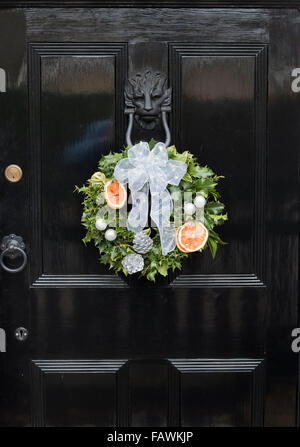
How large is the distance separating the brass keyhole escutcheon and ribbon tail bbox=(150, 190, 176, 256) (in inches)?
21.5

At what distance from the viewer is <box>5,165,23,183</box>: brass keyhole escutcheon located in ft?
6.20

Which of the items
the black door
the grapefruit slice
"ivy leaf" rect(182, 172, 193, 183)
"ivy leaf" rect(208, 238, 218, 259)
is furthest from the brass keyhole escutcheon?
"ivy leaf" rect(208, 238, 218, 259)

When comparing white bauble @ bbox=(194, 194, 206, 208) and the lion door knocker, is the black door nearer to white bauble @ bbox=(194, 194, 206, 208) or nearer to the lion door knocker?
the lion door knocker

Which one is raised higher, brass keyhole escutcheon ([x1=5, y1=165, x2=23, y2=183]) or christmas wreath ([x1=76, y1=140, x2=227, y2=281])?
brass keyhole escutcheon ([x1=5, y1=165, x2=23, y2=183])

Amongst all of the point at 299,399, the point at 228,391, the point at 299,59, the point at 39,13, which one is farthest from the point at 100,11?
the point at 299,399

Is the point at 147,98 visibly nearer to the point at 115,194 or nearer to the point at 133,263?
the point at 115,194

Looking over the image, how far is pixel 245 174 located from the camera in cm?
192

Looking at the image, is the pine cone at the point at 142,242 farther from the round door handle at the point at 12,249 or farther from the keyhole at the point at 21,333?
the keyhole at the point at 21,333

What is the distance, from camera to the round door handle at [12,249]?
1907mm

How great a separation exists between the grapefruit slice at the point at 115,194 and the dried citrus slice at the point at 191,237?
23 centimetres

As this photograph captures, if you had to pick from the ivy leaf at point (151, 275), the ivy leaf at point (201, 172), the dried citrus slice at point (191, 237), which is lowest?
the ivy leaf at point (151, 275)

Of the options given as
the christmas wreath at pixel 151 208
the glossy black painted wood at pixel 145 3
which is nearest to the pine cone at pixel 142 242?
the christmas wreath at pixel 151 208

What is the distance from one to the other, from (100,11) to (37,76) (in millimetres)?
343

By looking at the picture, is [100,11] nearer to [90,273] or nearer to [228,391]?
[90,273]
